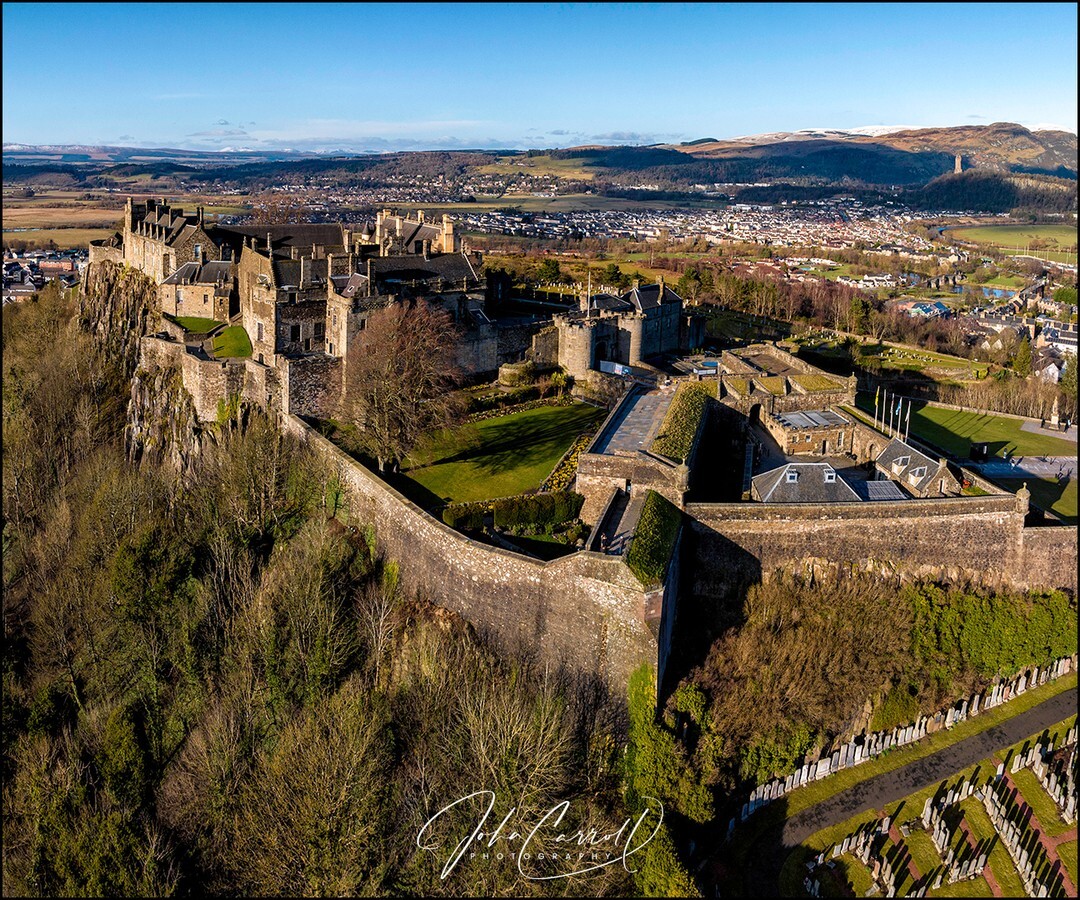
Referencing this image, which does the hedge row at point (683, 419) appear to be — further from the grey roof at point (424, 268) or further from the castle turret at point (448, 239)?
the castle turret at point (448, 239)

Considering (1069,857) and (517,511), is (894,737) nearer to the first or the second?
(1069,857)

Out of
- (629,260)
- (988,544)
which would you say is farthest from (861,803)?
(629,260)

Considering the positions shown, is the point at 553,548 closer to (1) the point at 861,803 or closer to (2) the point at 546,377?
(1) the point at 861,803

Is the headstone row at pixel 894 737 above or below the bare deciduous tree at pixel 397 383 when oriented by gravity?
below

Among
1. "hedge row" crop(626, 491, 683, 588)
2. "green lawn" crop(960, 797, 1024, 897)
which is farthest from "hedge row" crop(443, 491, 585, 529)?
"green lawn" crop(960, 797, 1024, 897)

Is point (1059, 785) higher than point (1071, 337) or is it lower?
lower

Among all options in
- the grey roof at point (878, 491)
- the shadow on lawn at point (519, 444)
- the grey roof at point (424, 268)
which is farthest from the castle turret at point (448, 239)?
the grey roof at point (878, 491)
